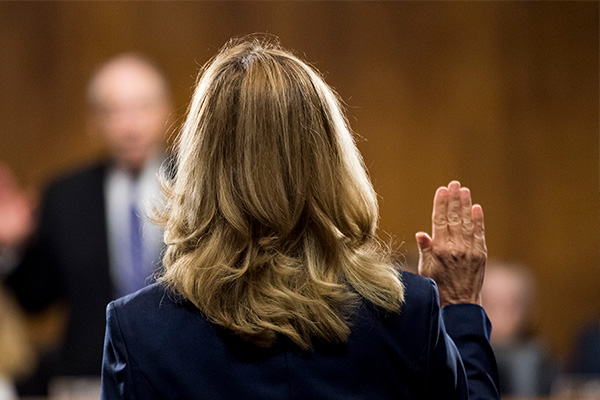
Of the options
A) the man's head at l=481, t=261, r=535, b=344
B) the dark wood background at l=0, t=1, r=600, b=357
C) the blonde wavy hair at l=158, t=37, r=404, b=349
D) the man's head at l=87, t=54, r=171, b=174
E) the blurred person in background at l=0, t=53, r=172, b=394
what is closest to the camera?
the blonde wavy hair at l=158, t=37, r=404, b=349

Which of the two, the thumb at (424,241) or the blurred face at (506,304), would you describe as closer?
the thumb at (424,241)

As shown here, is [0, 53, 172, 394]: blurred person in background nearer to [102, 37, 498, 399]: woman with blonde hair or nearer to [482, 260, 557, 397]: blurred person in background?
[482, 260, 557, 397]: blurred person in background

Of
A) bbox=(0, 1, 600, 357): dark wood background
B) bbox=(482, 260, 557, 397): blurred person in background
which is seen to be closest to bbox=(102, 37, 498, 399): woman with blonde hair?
bbox=(482, 260, 557, 397): blurred person in background

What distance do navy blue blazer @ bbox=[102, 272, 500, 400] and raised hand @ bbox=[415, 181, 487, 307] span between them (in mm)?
283

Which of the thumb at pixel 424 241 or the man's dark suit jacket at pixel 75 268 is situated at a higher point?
the thumb at pixel 424 241

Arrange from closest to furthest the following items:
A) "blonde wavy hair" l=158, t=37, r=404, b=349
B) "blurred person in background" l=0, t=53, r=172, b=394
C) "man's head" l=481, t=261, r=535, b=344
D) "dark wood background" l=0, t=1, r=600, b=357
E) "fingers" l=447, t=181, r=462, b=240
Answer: "blonde wavy hair" l=158, t=37, r=404, b=349 → "fingers" l=447, t=181, r=462, b=240 → "blurred person in background" l=0, t=53, r=172, b=394 → "man's head" l=481, t=261, r=535, b=344 → "dark wood background" l=0, t=1, r=600, b=357

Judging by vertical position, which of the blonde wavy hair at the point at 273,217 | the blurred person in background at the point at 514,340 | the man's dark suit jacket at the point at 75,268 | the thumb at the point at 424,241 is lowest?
the blurred person in background at the point at 514,340

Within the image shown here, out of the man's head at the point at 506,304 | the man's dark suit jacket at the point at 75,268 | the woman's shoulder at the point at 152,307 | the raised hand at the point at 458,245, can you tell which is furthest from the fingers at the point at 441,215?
the man's head at the point at 506,304

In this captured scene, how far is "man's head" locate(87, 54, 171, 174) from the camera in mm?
3898

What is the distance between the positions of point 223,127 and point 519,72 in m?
4.95

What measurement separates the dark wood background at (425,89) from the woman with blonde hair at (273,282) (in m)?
4.50

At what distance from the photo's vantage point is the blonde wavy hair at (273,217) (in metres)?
1.38

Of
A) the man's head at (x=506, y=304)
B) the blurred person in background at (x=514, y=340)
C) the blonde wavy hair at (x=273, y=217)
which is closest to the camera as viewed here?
the blonde wavy hair at (x=273, y=217)

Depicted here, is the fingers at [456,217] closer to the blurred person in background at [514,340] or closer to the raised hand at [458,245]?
the raised hand at [458,245]
